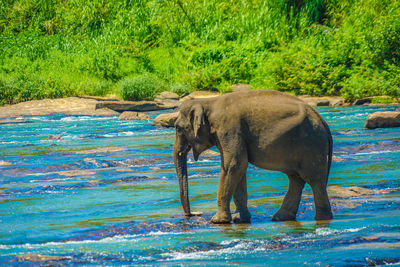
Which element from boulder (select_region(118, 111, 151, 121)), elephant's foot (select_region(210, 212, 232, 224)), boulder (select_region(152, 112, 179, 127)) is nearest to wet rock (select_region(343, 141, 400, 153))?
elephant's foot (select_region(210, 212, 232, 224))

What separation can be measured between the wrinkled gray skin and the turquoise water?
500 millimetres

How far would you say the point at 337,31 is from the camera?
111ft

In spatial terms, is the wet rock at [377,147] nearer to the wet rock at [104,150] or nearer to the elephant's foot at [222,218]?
the wet rock at [104,150]

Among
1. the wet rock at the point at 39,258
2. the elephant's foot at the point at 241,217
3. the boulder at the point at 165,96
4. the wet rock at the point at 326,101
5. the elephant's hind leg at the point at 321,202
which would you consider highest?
the wet rock at the point at 39,258

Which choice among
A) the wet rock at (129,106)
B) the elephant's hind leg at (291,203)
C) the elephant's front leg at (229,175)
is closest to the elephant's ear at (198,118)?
the elephant's front leg at (229,175)

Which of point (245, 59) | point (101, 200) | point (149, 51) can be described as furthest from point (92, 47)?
point (101, 200)

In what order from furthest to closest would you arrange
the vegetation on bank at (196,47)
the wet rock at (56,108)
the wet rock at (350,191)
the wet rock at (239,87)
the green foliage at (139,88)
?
the wet rock at (239,87) < the green foliage at (139,88) < the vegetation on bank at (196,47) < the wet rock at (56,108) < the wet rock at (350,191)

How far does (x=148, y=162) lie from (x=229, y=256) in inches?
333

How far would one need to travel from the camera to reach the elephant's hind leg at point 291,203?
309 inches

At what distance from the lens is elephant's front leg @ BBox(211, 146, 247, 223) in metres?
7.50

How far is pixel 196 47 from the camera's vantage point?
37594 mm

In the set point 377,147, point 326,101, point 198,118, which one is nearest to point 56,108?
point 326,101

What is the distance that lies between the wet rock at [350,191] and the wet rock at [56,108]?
62.7ft

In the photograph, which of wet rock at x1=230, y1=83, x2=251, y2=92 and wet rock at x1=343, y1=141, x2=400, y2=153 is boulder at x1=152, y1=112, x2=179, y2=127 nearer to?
wet rock at x1=343, y1=141, x2=400, y2=153
